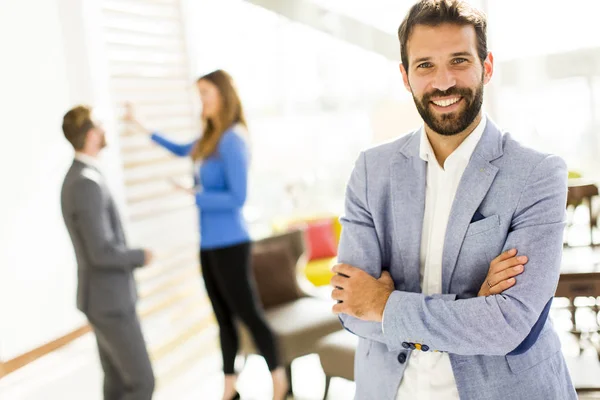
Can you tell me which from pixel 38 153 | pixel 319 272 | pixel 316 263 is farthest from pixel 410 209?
pixel 316 263

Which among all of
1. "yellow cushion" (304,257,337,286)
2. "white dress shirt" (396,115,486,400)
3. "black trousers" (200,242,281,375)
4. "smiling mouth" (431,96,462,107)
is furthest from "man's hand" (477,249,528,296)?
"yellow cushion" (304,257,337,286)

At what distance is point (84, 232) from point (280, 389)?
1528mm

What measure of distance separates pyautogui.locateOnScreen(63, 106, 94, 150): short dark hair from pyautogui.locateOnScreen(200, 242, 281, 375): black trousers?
942mm

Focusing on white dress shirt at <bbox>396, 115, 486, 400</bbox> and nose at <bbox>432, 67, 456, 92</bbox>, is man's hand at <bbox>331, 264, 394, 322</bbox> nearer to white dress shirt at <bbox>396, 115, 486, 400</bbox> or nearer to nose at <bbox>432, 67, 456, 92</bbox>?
white dress shirt at <bbox>396, 115, 486, 400</bbox>

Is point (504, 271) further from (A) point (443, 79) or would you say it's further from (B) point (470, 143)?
(A) point (443, 79)

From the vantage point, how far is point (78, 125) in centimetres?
290

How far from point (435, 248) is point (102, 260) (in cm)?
170

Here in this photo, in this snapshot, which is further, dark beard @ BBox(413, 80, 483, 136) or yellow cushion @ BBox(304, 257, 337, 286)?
yellow cushion @ BBox(304, 257, 337, 286)

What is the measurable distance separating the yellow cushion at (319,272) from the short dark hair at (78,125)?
290 cm

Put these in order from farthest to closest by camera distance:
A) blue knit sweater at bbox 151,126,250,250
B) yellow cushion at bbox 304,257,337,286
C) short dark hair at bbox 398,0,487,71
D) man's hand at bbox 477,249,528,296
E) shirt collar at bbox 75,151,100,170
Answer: yellow cushion at bbox 304,257,337,286 < blue knit sweater at bbox 151,126,250,250 < shirt collar at bbox 75,151,100,170 < short dark hair at bbox 398,0,487,71 < man's hand at bbox 477,249,528,296

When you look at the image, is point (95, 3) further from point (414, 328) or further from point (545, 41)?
point (545, 41)

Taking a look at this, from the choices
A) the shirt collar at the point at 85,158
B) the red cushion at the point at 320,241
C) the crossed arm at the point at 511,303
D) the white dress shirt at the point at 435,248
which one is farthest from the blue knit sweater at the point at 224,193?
the red cushion at the point at 320,241

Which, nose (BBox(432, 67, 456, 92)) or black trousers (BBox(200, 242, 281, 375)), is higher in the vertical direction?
nose (BBox(432, 67, 456, 92))

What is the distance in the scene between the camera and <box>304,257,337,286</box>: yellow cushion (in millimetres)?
5461
